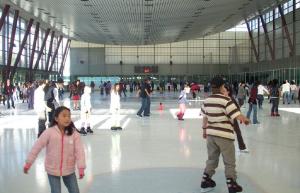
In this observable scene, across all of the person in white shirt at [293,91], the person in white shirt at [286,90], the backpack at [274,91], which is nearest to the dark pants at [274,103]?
the backpack at [274,91]

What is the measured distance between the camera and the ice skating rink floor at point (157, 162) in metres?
6.52

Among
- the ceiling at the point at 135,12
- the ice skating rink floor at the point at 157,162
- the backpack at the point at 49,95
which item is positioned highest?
the ceiling at the point at 135,12

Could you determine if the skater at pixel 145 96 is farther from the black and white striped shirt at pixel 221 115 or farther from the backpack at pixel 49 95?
the black and white striped shirt at pixel 221 115

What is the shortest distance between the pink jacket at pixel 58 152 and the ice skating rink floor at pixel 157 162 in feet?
5.45

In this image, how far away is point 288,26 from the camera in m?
42.9

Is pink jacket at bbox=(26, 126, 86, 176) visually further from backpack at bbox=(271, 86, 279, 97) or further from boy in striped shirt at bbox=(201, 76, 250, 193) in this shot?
backpack at bbox=(271, 86, 279, 97)

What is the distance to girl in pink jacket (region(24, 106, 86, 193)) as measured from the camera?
4.62 meters

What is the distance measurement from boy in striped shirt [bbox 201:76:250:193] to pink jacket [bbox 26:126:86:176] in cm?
212

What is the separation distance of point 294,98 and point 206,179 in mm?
28692

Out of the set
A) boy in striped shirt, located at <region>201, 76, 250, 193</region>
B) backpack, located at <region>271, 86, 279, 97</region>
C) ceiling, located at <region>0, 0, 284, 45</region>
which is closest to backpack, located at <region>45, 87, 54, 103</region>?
boy in striped shirt, located at <region>201, 76, 250, 193</region>

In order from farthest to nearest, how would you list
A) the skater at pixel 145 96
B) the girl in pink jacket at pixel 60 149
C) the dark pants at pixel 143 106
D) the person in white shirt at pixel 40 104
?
1. the dark pants at pixel 143 106
2. the skater at pixel 145 96
3. the person in white shirt at pixel 40 104
4. the girl in pink jacket at pixel 60 149

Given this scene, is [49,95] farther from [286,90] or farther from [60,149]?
[286,90]

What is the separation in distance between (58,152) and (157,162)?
4.02 m

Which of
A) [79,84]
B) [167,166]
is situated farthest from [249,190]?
[79,84]
